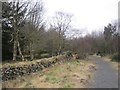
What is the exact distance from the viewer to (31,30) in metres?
41.4

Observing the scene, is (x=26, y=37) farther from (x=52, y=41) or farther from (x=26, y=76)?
(x=26, y=76)

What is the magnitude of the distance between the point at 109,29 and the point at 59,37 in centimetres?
2135

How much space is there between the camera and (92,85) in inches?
677

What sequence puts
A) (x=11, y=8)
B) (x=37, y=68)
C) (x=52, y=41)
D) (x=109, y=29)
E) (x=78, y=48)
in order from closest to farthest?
1. (x=37, y=68)
2. (x=11, y=8)
3. (x=78, y=48)
4. (x=52, y=41)
5. (x=109, y=29)

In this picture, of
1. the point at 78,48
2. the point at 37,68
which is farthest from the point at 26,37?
the point at 37,68

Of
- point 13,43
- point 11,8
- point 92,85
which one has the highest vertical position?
point 11,8

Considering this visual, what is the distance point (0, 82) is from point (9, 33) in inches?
848

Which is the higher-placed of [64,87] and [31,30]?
[31,30]

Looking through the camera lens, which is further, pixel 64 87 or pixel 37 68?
pixel 37 68

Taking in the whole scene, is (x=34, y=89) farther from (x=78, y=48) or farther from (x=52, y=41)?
(x=52, y=41)

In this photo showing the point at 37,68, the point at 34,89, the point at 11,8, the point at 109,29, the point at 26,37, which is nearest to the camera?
the point at 34,89

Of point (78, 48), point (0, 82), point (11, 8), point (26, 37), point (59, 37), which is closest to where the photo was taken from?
point (0, 82)

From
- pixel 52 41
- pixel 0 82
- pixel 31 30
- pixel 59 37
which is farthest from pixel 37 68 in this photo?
pixel 59 37

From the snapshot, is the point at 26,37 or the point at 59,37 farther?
the point at 59,37
